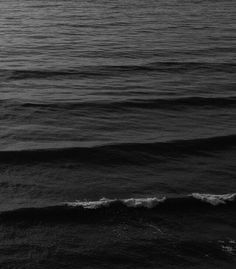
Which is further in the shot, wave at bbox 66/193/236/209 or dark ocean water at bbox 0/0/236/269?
wave at bbox 66/193/236/209

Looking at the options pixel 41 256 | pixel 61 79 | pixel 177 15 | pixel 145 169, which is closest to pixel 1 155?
pixel 145 169

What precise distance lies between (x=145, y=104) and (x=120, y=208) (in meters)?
8.77

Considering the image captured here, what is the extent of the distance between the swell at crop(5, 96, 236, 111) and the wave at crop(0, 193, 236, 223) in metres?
7.80

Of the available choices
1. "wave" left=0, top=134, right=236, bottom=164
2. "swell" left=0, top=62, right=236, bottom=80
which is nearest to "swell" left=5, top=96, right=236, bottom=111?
"wave" left=0, top=134, right=236, bottom=164

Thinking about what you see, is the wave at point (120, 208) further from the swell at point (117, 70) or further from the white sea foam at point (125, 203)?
the swell at point (117, 70)

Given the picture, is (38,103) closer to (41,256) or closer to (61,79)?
(61,79)

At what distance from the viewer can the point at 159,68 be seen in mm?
25844

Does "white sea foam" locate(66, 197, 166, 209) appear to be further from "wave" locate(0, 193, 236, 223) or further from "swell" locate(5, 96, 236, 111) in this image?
"swell" locate(5, 96, 236, 111)

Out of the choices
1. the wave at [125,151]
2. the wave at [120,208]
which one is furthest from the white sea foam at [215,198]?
the wave at [125,151]

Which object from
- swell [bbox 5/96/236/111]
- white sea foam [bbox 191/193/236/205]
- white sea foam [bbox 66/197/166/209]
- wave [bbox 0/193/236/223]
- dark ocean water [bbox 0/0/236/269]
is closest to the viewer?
dark ocean water [bbox 0/0/236/269]

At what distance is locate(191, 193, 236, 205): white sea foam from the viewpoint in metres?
11.1

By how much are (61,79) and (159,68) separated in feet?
18.0

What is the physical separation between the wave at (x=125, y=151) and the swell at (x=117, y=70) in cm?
996

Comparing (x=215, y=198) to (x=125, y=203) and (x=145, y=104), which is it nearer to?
(x=125, y=203)
